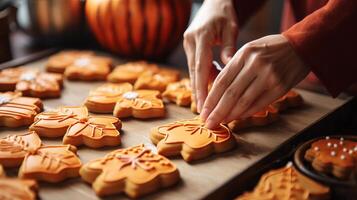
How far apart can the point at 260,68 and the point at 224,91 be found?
9 cm

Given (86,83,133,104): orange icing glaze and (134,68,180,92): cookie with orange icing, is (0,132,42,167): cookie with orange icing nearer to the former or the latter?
(86,83,133,104): orange icing glaze

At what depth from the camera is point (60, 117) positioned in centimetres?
110

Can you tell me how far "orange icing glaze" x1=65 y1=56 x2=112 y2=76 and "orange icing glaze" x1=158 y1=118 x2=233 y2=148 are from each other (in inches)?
16.7

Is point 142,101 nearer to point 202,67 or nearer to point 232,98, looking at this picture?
point 202,67

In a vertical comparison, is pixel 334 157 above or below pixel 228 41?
below

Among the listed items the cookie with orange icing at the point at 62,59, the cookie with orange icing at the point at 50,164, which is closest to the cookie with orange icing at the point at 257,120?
the cookie with orange icing at the point at 50,164

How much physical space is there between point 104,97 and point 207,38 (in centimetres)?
31

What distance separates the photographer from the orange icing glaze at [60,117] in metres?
1.07

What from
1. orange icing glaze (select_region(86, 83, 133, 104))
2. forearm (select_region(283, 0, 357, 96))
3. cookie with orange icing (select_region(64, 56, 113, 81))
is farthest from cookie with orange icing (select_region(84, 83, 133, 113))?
forearm (select_region(283, 0, 357, 96))

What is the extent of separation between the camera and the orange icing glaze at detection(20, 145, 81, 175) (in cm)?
89

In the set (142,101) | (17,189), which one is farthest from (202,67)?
(17,189)

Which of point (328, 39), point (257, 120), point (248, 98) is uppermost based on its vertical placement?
point (328, 39)

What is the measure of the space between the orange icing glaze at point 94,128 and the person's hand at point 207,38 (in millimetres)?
214

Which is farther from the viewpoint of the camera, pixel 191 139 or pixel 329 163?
pixel 191 139
